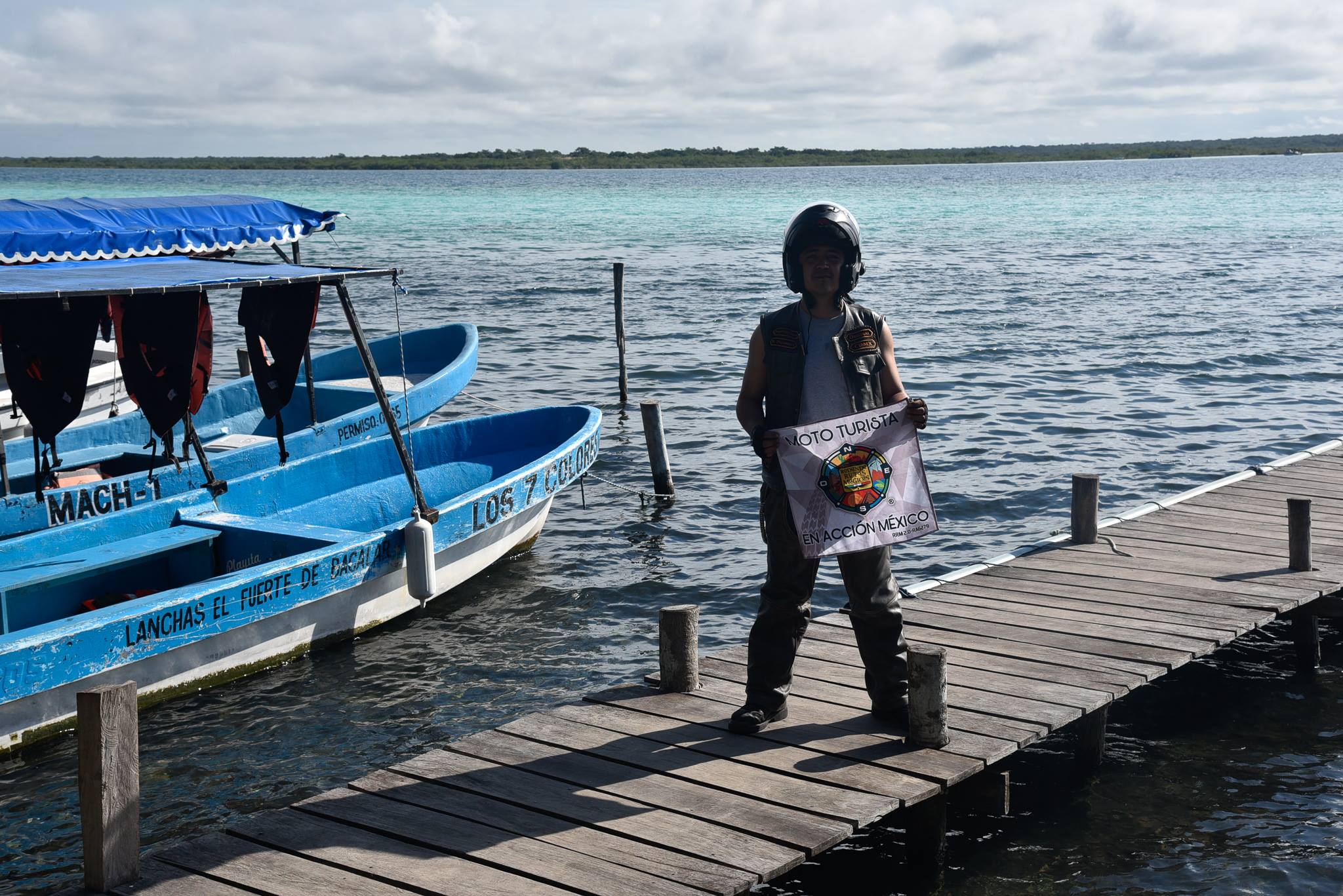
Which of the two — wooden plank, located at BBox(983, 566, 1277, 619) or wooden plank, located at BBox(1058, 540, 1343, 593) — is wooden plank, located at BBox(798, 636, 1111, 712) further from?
wooden plank, located at BBox(1058, 540, 1343, 593)

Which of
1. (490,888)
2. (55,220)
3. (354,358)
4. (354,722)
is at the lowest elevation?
(354,722)

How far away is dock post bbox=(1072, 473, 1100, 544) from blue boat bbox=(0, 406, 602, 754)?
5.02 m

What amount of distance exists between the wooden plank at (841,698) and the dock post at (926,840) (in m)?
0.38

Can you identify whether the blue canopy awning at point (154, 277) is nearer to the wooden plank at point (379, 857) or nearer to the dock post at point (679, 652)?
the dock post at point (679, 652)

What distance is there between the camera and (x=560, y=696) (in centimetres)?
1006

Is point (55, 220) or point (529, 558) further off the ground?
point (55, 220)

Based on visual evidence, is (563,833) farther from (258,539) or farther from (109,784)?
(258,539)

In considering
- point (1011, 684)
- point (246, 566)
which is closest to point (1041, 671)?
point (1011, 684)

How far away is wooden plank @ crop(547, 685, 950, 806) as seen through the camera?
6023 millimetres

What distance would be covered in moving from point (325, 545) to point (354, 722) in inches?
60.4

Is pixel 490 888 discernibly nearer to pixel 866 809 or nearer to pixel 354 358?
pixel 866 809

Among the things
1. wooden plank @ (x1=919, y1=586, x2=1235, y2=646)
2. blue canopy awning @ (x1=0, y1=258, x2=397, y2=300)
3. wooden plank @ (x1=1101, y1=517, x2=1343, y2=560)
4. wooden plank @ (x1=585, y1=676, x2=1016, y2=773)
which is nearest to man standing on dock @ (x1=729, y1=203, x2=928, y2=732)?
wooden plank @ (x1=585, y1=676, x2=1016, y2=773)

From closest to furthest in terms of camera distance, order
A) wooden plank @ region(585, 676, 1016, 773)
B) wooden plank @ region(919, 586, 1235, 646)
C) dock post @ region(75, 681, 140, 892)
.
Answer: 1. dock post @ region(75, 681, 140, 892)
2. wooden plank @ region(585, 676, 1016, 773)
3. wooden plank @ region(919, 586, 1235, 646)

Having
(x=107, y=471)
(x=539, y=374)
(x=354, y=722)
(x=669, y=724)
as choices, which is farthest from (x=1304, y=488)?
(x=539, y=374)
